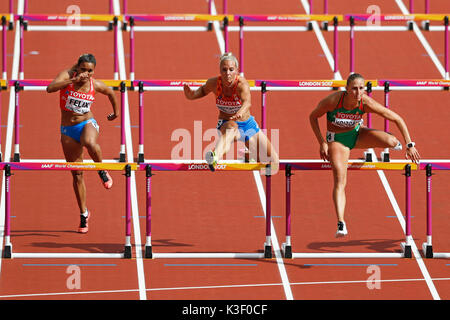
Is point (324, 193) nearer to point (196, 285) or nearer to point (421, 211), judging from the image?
point (421, 211)

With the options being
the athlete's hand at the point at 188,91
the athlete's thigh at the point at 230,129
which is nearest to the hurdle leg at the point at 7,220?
the athlete's hand at the point at 188,91

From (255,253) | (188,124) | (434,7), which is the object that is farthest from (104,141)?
(434,7)

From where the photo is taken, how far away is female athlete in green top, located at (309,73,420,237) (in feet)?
51.1

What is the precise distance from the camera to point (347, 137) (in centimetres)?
1594

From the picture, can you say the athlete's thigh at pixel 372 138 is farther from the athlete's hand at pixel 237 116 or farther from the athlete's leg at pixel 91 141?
the athlete's leg at pixel 91 141

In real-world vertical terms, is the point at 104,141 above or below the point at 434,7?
below

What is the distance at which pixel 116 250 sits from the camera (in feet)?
53.2

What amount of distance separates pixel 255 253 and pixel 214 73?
17.4 ft

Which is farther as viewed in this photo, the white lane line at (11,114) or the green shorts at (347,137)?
the white lane line at (11,114)

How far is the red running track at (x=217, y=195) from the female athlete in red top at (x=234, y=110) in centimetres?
116

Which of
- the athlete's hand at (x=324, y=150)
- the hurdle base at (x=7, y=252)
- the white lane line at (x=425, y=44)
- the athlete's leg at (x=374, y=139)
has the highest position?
the white lane line at (x=425, y=44)

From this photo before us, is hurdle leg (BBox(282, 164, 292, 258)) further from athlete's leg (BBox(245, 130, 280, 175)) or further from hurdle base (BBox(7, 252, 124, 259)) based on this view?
hurdle base (BBox(7, 252, 124, 259))

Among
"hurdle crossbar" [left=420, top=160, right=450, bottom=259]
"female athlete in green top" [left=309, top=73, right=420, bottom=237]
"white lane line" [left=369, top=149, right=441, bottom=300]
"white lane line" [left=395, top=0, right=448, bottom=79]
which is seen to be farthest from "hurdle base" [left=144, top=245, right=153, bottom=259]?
"white lane line" [left=395, top=0, right=448, bottom=79]

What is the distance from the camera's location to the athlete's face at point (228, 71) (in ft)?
52.2
